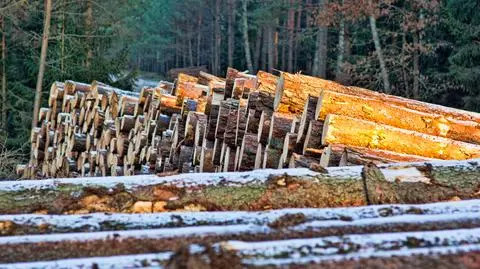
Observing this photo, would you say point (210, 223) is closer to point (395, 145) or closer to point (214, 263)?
point (214, 263)

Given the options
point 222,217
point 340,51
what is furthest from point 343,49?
point 222,217

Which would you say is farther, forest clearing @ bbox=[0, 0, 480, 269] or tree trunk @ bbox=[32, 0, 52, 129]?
tree trunk @ bbox=[32, 0, 52, 129]

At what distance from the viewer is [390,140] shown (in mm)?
4387

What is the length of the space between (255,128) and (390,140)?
4.94ft

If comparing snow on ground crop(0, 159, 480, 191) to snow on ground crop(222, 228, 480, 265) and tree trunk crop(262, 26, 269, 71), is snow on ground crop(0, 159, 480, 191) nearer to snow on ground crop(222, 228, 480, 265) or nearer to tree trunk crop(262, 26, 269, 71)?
snow on ground crop(222, 228, 480, 265)

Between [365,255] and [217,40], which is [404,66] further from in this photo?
[217,40]

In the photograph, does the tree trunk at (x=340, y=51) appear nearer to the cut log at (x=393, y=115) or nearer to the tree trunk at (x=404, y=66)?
the tree trunk at (x=404, y=66)

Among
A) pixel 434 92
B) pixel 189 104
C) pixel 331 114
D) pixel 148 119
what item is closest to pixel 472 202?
pixel 331 114

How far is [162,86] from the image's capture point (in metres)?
8.39

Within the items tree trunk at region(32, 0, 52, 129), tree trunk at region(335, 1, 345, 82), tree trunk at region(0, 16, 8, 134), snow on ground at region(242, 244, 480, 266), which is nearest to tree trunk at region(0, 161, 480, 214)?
snow on ground at region(242, 244, 480, 266)

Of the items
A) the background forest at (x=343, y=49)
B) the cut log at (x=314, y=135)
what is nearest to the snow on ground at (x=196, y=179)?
the cut log at (x=314, y=135)

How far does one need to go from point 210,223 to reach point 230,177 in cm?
48

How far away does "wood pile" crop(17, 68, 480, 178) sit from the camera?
439cm

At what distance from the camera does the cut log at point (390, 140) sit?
4309 millimetres
